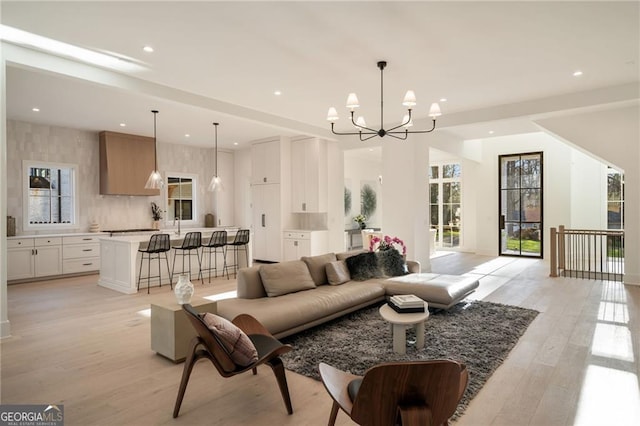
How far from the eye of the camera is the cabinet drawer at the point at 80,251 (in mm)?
7289

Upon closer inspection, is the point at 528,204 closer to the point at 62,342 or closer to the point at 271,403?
the point at 271,403

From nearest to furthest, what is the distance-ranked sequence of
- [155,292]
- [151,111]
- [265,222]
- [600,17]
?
1. [600,17]
2. [155,292]
3. [151,111]
4. [265,222]

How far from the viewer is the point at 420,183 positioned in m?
7.46

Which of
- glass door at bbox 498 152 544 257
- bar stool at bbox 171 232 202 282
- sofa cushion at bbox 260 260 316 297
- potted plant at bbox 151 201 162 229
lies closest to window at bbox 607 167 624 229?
glass door at bbox 498 152 544 257

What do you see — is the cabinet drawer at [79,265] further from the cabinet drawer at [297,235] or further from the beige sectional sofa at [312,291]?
the beige sectional sofa at [312,291]

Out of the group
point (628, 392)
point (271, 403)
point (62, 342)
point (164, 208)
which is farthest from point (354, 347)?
point (164, 208)

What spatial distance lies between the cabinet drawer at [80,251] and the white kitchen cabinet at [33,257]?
4.1 inches

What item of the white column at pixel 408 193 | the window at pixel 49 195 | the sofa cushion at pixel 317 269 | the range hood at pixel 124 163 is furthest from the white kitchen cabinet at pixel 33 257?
the white column at pixel 408 193

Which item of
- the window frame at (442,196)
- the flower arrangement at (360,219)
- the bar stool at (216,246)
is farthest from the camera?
the flower arrangement at (360,219)

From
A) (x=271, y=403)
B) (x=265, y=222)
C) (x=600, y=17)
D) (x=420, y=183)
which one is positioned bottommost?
(x=271, y=403)

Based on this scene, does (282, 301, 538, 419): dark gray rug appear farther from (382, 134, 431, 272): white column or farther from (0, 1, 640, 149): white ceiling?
(0, 1, 640, 149): white ceiling

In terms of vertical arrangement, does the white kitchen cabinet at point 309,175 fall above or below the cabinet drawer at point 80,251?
above

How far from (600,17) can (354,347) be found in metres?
3.86

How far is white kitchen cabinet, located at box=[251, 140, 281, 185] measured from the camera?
8.92m
